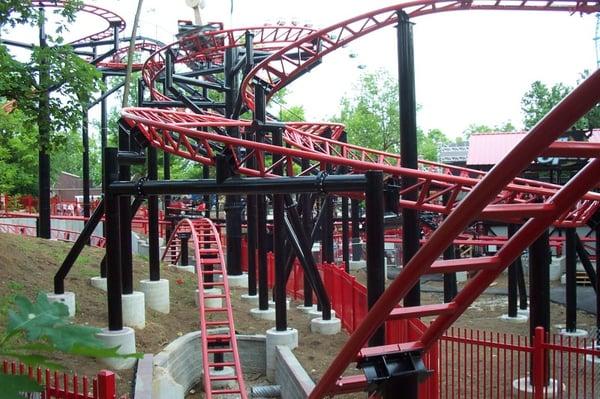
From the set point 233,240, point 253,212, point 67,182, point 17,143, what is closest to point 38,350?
point 253,212

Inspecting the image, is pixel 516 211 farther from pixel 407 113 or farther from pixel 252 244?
pixel 252 244

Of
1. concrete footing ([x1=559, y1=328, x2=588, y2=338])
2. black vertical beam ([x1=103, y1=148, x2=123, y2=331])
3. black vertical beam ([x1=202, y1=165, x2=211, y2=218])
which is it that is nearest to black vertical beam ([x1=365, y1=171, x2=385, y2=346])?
black vertical beam ([x1=103, y1=148, x2=123, y2=331])

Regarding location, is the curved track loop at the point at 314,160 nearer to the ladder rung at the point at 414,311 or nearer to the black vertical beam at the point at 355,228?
the ladder rung at the point at 414,311

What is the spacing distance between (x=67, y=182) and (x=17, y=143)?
45.3m

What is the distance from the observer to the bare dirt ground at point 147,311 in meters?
9.72

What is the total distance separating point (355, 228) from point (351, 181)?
44.8 ft

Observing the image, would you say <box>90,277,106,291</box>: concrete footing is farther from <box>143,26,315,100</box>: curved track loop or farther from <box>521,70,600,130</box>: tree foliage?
<box>521,70,600,130</box>: tree foliage

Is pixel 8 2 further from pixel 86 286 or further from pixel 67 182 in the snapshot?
pixel 67 182

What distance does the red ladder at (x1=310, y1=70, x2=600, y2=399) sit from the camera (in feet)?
9.62

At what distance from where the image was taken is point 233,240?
50.9 feet

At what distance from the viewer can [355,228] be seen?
2064 centimetres

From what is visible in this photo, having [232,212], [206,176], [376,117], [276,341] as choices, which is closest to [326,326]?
[276,341]

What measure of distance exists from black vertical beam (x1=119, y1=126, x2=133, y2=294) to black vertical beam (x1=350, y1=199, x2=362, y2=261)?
377 inches

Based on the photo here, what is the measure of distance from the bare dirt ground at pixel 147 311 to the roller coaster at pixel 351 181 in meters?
0.88
